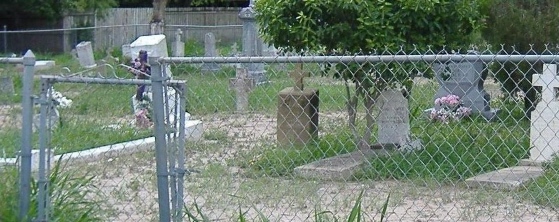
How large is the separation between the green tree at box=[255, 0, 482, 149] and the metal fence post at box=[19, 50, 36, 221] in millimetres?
4526

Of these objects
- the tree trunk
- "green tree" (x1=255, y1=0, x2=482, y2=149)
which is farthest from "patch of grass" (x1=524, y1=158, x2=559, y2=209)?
the tree trunk

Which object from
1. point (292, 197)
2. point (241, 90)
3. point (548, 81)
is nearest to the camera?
point (292, 197)

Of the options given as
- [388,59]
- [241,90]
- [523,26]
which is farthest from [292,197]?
[241,90]

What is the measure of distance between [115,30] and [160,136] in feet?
92.9

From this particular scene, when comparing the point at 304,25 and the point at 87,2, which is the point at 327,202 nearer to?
the point at 304,25

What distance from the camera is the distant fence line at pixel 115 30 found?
104 ft

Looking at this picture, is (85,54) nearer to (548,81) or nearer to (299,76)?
A: (299,76)

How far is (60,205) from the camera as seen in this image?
18.7ft

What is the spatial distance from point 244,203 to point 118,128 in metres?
3.41

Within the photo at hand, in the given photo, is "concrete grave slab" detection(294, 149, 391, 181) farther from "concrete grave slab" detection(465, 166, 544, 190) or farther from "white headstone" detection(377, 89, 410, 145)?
"concrete grave slab" detection(465, 166, 544, 190)

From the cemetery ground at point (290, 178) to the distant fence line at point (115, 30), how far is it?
19.0 metres

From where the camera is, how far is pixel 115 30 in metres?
33.0

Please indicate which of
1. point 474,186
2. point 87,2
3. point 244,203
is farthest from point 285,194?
point 87,2

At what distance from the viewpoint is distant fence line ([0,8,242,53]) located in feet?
104
